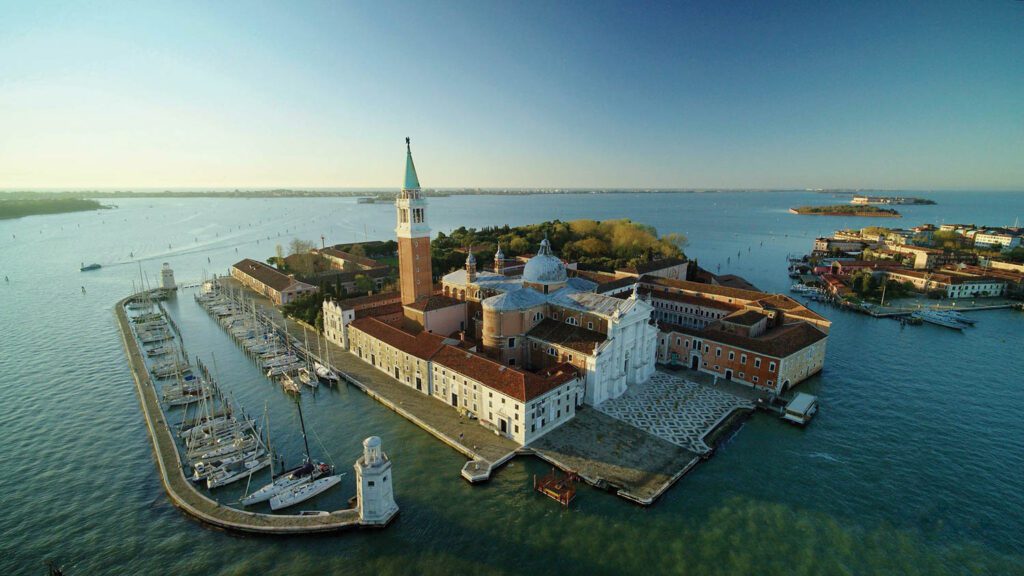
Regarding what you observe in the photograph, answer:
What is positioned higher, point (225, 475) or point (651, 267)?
point (651, 267)

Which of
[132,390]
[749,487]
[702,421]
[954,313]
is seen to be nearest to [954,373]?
[954,313]

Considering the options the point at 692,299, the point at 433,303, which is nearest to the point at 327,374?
the point at 433,303

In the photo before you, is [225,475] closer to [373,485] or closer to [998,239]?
[373,485]

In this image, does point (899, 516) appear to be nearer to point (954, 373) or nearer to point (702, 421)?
point (702, 421)

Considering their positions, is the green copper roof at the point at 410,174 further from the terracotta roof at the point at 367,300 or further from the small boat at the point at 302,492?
the small boat at the point at 302,492

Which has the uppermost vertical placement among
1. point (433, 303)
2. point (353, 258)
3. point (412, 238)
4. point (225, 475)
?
point (412, 238)
